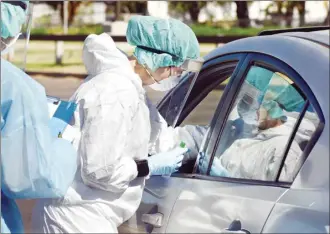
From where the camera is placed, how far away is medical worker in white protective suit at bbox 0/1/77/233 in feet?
9.04

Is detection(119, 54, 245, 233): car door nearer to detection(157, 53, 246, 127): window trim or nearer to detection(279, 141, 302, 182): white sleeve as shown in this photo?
detection(157, 53, 246, 127): window trim

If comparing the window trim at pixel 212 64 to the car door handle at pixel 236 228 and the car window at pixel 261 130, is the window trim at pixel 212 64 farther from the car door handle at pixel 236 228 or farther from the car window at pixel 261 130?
the car door handle at pixel 236 228

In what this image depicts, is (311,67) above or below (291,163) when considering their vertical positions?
above

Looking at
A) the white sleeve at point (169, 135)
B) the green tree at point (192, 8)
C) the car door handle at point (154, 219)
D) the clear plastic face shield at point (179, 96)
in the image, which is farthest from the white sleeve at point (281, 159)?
the green tree at point (192, 8)

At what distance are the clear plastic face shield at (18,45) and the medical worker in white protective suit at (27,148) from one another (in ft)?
1.22

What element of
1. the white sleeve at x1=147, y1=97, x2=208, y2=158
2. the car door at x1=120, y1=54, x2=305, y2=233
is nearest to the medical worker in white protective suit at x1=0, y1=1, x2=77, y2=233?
the car door at x1=120, y1=54, x2=305, y2=233

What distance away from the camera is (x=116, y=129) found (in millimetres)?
3232

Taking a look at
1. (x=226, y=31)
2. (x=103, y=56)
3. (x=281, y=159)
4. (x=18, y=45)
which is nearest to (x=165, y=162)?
(x=103, y=56)

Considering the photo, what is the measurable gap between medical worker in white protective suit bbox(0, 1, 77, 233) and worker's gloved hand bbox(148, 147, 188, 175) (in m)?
0.57

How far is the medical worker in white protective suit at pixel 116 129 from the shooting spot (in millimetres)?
3256

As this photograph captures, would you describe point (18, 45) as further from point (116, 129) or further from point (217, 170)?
point (217, 170)

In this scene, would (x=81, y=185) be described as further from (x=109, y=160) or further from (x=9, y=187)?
(x=9, y=187)

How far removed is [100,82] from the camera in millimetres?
3373

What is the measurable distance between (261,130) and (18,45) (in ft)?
3.97
